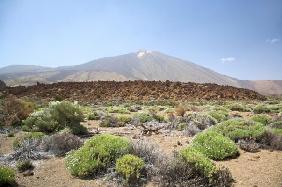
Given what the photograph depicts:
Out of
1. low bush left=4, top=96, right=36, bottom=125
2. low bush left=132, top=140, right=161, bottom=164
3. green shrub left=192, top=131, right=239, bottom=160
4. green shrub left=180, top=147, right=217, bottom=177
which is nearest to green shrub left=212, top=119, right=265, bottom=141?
green shrub left=192, top=131, right=239, bottom=160

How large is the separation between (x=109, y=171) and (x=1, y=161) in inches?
124

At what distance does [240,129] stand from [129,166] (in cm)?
504

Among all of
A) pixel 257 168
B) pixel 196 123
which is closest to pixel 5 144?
pixel 196 123

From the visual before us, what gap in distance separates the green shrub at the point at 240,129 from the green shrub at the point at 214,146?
4.12 ft

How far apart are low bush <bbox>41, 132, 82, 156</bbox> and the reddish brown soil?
21.5 meters

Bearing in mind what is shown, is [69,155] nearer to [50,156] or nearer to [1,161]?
[50,156]

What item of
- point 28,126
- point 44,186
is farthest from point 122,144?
point 28,126

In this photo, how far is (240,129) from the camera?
11.3 metres

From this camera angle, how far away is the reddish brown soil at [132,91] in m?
33.3

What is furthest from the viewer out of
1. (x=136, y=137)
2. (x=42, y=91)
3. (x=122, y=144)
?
(x=42, y=91)

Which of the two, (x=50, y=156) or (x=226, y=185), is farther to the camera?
(x=50, y=156)

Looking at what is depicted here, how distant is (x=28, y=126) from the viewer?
13672 millimetres

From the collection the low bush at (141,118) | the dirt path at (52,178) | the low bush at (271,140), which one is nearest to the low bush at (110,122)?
the low bush at (141,118)

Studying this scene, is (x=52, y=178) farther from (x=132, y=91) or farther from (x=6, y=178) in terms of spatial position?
(x=132, y=91)
